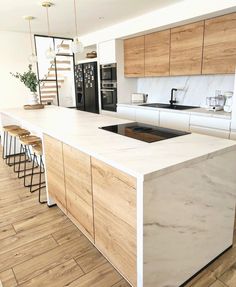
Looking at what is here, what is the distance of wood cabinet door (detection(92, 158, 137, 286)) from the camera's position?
1.38 m

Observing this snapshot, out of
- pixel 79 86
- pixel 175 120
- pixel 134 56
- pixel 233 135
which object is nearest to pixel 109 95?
pixel 134 56

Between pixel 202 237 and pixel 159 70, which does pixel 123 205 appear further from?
pixel 159 70

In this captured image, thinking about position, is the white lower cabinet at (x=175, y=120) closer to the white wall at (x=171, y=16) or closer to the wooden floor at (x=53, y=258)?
the white wall at (x=171, y=16)

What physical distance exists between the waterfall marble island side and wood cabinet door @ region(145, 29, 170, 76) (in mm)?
2528

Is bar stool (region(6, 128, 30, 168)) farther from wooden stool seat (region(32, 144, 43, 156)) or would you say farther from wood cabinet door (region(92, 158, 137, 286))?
wood cabinet door (region(92, 158, 137, 286))

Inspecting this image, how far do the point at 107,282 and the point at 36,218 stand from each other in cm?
114

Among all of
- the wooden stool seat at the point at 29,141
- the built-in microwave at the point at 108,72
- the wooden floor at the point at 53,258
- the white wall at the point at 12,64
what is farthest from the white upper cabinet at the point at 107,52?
the wooden floor at the point at 53,258

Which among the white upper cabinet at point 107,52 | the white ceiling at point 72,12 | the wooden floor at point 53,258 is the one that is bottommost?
the wooden floor at point 53,258

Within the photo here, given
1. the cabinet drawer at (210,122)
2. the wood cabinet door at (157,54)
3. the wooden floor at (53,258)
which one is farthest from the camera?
the wood cabinet door at (157,54)

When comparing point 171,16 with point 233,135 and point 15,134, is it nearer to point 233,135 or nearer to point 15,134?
point 233,135

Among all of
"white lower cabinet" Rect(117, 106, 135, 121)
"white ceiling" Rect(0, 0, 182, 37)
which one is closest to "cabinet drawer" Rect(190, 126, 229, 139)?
"white lower cabinet" Rect(117, 106, 135, 121)

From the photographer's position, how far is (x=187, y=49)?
12.0ft

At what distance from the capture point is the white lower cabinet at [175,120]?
3.58 meters

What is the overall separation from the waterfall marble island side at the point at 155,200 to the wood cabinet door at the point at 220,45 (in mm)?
1892
